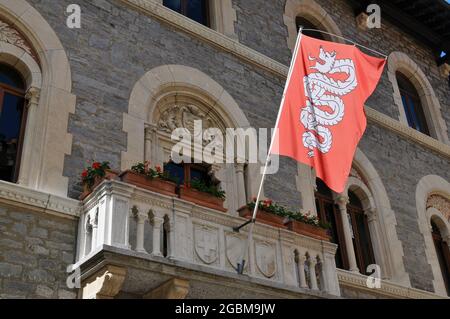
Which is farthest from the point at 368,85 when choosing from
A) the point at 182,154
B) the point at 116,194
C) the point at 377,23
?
the point at 377,23

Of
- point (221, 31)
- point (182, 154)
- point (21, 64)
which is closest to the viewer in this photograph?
point (21, 64)

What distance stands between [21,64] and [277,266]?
452 cm

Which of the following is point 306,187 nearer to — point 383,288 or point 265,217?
point 383,288

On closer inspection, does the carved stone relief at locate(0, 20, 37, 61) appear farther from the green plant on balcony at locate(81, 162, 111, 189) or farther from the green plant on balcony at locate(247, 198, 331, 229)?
the green plant on balcony at locate(247, 198, 331, 229)

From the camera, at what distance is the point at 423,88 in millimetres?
16641

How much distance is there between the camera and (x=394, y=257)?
40.1ft

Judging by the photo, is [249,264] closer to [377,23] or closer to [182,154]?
[182,154]

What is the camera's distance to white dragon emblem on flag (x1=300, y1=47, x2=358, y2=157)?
953 centimetres

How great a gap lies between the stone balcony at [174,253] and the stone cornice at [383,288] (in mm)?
1960

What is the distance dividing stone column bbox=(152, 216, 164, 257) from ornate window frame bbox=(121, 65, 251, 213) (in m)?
1.56

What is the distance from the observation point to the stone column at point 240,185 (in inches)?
405

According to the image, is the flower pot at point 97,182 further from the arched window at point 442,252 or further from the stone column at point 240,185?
the arched window at point 442,252

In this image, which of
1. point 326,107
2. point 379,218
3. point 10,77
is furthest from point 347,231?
point 10,77

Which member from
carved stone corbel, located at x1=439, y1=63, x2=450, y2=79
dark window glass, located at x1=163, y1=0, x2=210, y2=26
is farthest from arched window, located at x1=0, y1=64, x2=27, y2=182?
carved stone corbel, located at x1=439, y1=63, x2=450, y2=79
